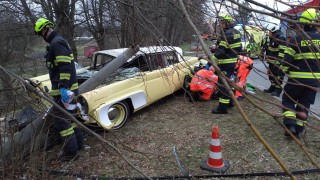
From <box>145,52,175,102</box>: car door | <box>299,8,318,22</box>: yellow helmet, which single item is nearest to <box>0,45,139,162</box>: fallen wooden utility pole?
<box>145,52,175,102</box>: car door

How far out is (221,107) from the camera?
5625 millimetres

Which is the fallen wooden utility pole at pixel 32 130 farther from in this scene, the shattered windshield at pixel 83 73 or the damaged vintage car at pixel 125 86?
the shattered windshield at pixel 83 73

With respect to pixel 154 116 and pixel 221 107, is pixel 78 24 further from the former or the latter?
pixel 221 107

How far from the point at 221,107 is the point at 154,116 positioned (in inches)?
52.5

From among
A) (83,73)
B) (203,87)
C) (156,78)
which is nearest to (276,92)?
(203,87)

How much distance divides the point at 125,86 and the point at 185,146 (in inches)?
61.6

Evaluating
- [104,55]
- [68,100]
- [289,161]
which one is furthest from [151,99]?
[289,161]

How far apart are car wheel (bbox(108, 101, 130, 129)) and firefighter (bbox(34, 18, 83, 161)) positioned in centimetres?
116

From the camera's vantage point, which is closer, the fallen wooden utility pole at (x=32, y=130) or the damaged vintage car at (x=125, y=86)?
the fallen wooden utility pole at (x=32, y=130)

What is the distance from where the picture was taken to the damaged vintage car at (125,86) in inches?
177

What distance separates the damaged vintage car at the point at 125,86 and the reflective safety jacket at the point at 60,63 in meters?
0.29

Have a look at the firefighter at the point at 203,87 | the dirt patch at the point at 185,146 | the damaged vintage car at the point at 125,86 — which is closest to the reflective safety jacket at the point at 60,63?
the damaged vintage car at the point at 125,86

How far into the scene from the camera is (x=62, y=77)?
153 inches

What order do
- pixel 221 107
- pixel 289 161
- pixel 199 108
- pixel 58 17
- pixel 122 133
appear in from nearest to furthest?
pixel 289 161 < pixel 122 133 < pixel 221 107 < pixel 199 108 < pixel 58 17
